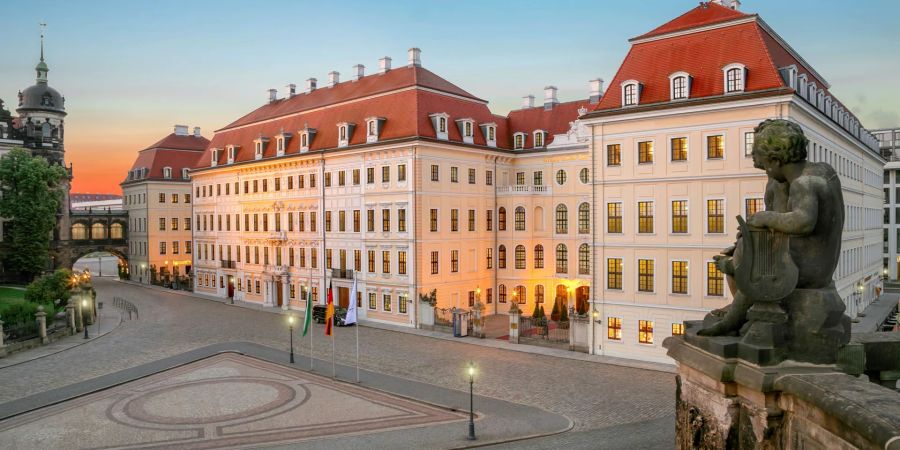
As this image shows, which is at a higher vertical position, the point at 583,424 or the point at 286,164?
the point at 286,164

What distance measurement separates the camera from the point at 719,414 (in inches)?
246

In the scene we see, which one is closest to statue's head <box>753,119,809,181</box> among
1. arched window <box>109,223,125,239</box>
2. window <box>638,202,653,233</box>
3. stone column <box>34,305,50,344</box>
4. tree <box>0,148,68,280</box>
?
window <box>638,202,653,233</box>

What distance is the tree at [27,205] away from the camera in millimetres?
60438

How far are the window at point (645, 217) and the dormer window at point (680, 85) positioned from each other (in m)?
5.16

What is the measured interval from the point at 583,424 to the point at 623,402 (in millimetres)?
3138

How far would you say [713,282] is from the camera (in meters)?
28.7

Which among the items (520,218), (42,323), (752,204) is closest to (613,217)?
(752,204)

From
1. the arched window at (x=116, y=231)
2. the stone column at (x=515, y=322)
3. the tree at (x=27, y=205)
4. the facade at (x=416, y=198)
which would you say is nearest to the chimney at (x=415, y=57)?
the facade at (x=416, y=198)

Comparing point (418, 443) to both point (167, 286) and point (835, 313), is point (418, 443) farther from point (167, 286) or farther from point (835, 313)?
point (167, 286)

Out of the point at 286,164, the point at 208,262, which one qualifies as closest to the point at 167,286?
the point at 208,262

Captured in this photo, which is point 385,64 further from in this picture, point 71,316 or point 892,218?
point 892,218

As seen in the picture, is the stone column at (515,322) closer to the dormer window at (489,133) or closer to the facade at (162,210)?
the dormer window at (489,133)

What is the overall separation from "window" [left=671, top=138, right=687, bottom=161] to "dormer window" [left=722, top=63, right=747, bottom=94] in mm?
2926

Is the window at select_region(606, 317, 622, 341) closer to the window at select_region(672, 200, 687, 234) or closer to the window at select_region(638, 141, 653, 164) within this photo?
the window at select_region(672, 200, 687, 234)
